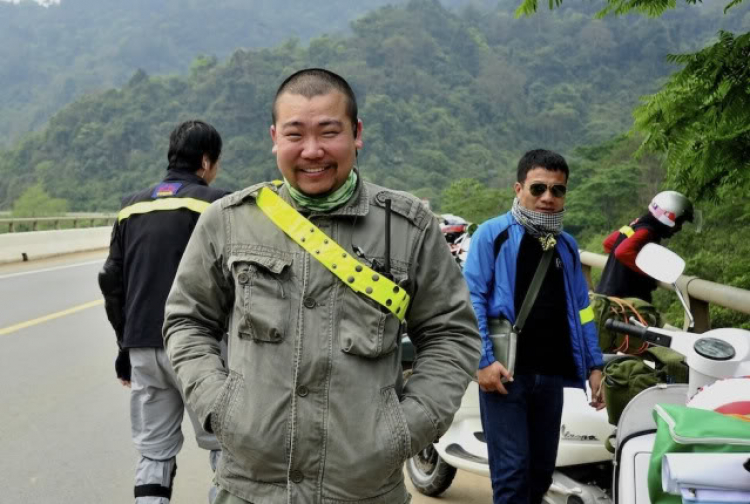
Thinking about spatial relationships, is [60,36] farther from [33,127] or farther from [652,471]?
[652,471]

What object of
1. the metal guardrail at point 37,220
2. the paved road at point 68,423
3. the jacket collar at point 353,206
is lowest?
the metal guardrail at point 37,220

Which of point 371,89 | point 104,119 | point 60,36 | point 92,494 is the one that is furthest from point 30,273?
point 60,36

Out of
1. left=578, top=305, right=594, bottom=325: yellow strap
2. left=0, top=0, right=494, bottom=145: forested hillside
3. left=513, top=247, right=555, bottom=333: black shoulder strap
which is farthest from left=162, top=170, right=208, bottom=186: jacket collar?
left=0, top=0, right=494, bottom=145: forested hillside

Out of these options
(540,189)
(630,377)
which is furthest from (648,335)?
(540,189)

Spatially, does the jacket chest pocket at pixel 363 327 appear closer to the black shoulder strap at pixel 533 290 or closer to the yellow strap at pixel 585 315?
the black shoulder strap at pixel 533 290

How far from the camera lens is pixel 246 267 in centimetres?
205

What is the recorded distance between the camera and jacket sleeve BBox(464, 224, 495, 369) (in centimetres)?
341

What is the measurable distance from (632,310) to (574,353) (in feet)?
2.53

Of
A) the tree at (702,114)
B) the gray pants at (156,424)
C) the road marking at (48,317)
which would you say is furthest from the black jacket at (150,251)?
the road marking at (48,317)

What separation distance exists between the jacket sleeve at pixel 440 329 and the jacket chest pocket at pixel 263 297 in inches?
13.9

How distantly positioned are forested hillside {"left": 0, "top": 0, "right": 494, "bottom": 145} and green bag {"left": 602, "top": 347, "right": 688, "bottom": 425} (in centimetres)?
13951

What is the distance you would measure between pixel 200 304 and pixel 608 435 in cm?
201

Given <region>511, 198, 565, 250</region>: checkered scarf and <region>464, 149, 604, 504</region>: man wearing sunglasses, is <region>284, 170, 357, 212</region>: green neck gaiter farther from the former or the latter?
<region>511, 198, 565, 250</region>: checkered scarf

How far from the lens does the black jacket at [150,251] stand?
12.0 ft
